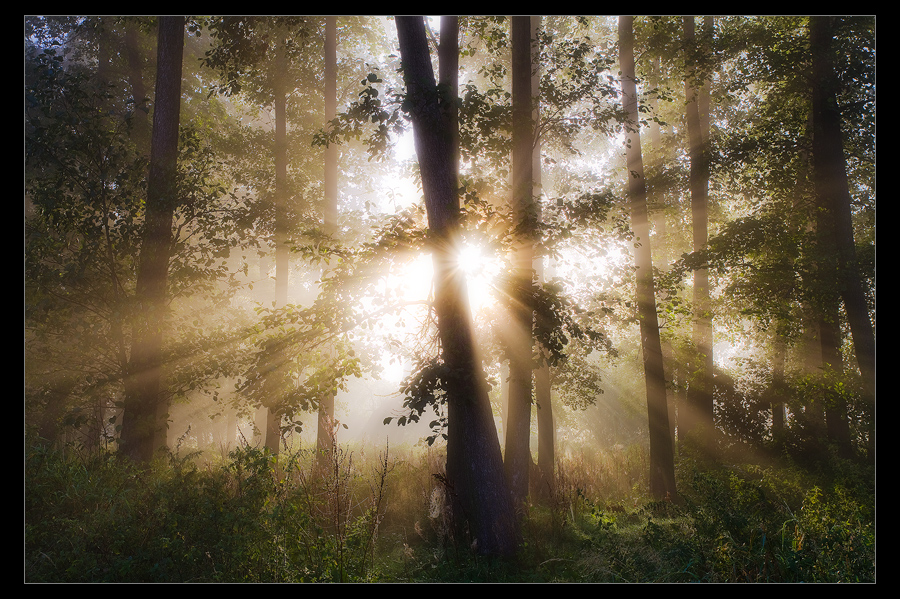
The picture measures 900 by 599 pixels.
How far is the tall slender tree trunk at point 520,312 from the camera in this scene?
7.33 meters

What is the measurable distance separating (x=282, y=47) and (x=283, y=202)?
14.3 feet

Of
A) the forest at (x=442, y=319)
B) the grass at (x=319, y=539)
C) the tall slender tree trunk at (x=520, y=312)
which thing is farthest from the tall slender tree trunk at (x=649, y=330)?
the tall slender tree trunk at (x=520, y=312)

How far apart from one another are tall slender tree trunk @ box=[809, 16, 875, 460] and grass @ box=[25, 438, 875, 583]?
11.9 ft

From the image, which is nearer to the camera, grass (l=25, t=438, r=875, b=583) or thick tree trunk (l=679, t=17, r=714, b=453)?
grass (l=25, t=438, r=875, b=583)

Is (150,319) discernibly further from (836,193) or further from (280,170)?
(836,193)

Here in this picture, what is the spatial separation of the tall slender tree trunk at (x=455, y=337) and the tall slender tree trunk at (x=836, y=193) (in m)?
7.99

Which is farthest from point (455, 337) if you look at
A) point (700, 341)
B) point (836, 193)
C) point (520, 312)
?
point (700, 341)

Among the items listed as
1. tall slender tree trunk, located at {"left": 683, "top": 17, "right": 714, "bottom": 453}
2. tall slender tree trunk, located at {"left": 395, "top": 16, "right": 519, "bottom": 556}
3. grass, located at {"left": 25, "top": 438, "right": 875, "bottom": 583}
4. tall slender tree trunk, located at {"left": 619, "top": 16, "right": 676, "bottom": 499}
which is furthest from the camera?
tall slender tree trunk, located at {"left": 683, "top": 17, "right": 714, "bottom": 453}

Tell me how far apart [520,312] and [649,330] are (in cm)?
450

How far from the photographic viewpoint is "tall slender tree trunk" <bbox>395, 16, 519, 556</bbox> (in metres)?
6.30

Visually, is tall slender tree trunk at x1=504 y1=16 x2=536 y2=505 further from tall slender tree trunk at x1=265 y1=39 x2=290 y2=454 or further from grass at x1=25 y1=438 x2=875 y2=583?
tall slender tree trunk at x1=265 y1=39 x2=290 y2=454

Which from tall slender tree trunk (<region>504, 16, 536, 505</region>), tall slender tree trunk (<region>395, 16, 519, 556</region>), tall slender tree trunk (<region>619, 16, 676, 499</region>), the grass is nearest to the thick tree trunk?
tall slender tree trunk (<region>619, 16, 676, 499</region>)

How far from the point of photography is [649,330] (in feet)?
33.7
